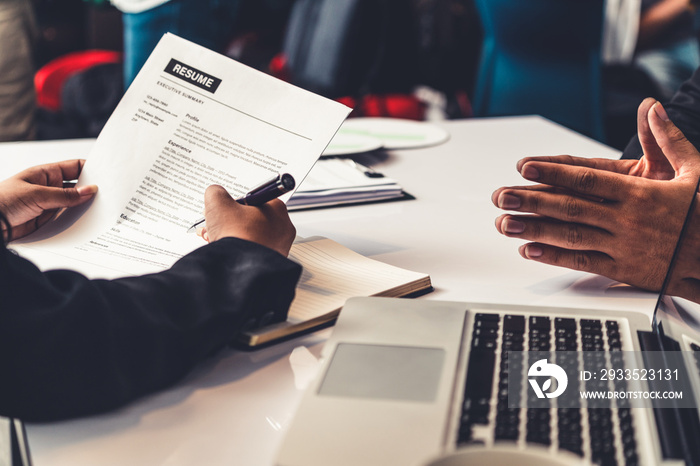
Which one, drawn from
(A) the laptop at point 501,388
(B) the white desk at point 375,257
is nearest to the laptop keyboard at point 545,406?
(A) the laptop at point 501,388

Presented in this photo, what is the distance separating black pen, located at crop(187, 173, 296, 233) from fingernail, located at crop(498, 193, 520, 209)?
0.71ft

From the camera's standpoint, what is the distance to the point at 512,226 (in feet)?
2.26

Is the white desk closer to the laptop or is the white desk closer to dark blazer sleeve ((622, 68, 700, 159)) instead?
the laptop

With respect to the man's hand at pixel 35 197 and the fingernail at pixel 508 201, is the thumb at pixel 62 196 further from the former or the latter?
the fingernail at pixel 508 201

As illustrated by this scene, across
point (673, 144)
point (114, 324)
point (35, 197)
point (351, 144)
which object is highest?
point (351, 144)

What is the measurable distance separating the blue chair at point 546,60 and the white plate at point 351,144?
97 cm

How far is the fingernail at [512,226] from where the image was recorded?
685 millimetres

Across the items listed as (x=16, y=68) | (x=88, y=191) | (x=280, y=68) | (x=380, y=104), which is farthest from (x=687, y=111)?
(x=16, y=68)

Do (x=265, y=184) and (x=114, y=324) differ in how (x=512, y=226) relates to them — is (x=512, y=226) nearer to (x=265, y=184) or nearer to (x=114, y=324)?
(x=265, y=184)

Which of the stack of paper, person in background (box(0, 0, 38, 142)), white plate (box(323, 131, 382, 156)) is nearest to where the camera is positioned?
the stack of paper

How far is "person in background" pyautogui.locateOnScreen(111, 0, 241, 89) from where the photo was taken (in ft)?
5.40

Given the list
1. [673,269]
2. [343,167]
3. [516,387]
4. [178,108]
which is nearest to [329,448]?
[516,387]

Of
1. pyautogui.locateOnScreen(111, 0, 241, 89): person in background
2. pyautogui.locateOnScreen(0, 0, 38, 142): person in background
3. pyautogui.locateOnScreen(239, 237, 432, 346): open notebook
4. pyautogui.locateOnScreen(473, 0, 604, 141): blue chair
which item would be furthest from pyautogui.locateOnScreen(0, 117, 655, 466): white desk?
pyautogui.locateOnScreen(0, 0, 38, 142): person in background

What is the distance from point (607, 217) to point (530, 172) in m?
0.09
